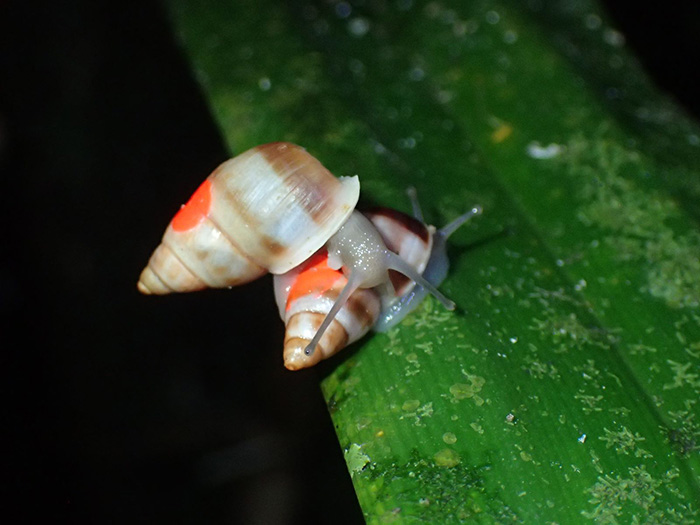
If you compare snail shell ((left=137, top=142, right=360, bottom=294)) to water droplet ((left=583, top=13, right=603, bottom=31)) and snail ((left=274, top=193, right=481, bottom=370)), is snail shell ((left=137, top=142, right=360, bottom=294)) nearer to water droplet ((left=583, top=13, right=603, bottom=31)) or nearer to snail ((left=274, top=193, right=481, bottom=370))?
snail ((left=274, top=193, right=481, bottom=370))

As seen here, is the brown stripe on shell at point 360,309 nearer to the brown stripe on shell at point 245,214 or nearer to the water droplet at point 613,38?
the brown stripe on shell at point 245,214

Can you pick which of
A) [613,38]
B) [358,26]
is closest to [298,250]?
[358,26]


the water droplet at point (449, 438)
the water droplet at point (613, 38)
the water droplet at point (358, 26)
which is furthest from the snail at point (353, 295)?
the water droplet at point (613, 38)

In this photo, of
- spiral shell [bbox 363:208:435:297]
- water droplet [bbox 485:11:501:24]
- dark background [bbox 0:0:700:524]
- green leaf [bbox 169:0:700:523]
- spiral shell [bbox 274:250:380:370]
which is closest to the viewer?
green leaf [bbox 169:0:700:523]

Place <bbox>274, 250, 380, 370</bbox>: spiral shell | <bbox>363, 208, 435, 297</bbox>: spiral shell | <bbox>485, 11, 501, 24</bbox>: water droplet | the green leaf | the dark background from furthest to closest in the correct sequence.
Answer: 1. <bbox>485, 11, 501, 24</bbox>: water droplet
2. the dark background
3. <bbox>363, 208, 435, 297</bbox>: spiral shell
4. <bbox>274, 250, 380, 370</bbox>: spiral shell
5. the green leaf

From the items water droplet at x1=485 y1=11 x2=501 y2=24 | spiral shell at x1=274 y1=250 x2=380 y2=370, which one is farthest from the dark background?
water droplet at x1=485 y1=11 x2=501 y2=24

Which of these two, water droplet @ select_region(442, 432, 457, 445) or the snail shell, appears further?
the snail shell

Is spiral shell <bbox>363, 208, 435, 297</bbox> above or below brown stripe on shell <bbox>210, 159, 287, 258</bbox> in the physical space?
below

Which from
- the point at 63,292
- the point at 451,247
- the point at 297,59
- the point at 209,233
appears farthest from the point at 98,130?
the point at 451,247

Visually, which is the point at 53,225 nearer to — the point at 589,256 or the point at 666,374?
the point at 589,256
